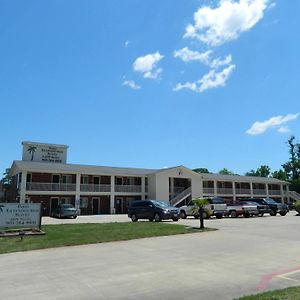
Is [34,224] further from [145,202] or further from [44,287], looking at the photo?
[145,202]

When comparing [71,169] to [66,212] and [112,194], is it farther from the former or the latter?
[66,212]

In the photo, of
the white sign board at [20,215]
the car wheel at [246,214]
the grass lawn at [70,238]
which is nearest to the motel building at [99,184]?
the car wheel at [246,214]

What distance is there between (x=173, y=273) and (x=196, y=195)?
42399 millimetres

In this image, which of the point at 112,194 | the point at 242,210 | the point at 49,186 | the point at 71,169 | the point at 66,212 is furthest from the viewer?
the point at 112,194

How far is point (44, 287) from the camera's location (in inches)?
308

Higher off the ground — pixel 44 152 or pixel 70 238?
pixel 44 152

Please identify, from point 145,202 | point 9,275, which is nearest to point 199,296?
point 9,275

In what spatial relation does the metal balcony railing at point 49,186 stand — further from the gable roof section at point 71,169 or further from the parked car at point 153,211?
the parked car at point 153,211

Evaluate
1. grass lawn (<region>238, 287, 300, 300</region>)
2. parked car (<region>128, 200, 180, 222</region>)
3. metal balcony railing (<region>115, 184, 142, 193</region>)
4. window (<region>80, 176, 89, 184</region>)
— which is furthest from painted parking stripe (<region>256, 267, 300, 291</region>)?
metal balcony railing (<region>115, 184, 142, 193</region>)

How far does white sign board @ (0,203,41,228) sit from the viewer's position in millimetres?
17531

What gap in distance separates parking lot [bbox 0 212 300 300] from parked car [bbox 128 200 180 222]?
14.1 m

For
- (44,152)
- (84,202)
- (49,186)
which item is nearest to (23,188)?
(49,186)

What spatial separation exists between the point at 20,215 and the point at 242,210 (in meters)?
22.0

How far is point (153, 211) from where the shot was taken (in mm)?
29547
